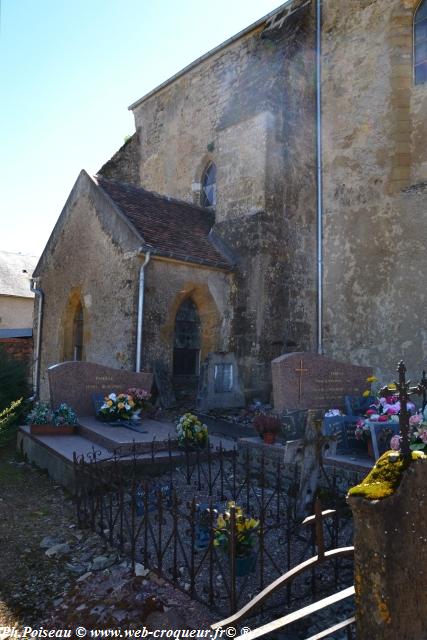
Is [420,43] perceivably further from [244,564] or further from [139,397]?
[244,564]

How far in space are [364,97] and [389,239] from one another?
3.92 m

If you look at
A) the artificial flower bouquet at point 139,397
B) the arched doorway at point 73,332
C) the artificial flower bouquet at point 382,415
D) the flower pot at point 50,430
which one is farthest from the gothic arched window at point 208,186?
the artificial flower bouquet at point 382,415

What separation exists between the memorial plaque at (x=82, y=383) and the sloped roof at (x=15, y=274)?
19.6 meters

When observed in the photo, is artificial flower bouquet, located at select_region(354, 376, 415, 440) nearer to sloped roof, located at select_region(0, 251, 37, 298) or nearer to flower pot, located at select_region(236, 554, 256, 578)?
flower pot, located at select_region(236, 554, 256, 578)

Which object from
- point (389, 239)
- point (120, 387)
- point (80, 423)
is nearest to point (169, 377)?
point (120, 387)

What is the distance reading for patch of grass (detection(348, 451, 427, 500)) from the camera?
2.26 meters

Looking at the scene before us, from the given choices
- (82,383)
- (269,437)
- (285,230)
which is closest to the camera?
(269,437)

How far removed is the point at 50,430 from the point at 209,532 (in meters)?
5.18

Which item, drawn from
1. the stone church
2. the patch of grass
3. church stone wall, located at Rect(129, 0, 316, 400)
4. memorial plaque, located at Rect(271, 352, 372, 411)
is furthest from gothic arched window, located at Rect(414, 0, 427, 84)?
the patch of grass

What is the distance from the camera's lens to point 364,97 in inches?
497

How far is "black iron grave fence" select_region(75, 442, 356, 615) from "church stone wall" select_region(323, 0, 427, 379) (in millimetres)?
Answer: 6131

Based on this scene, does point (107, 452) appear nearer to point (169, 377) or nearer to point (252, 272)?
point (169, 377)

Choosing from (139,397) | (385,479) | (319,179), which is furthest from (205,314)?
(385,479)

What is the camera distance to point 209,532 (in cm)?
393
